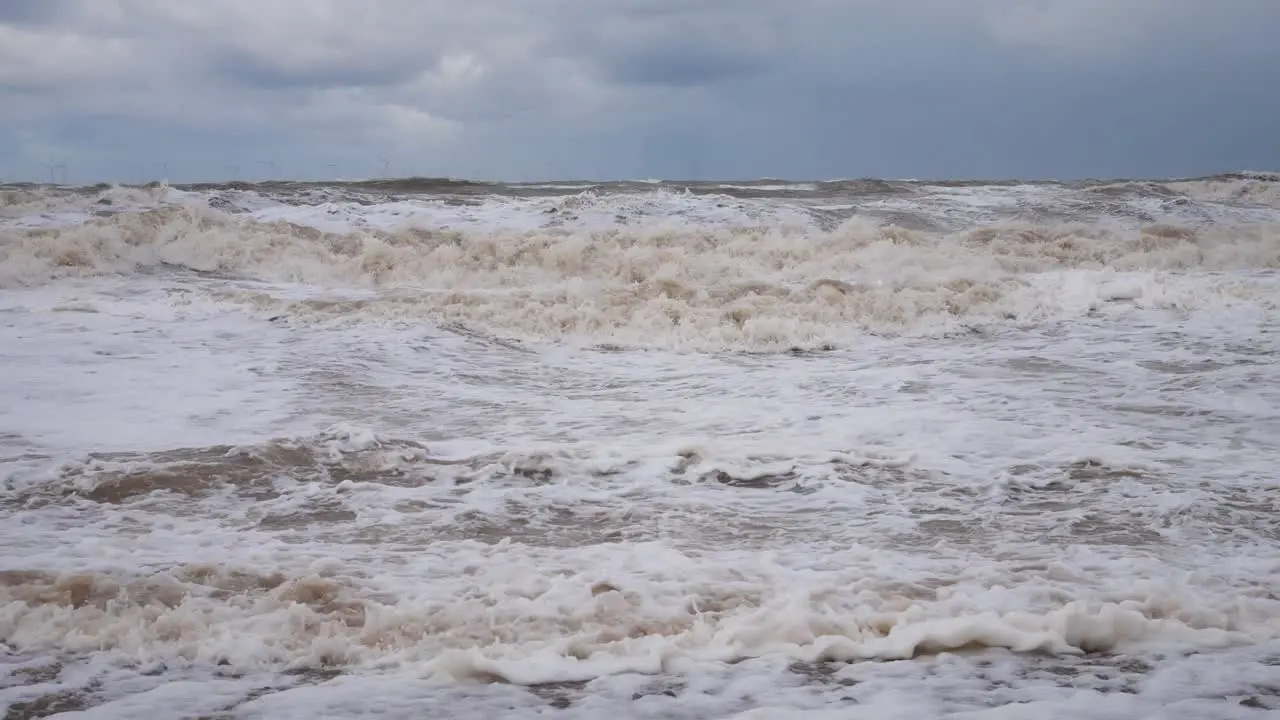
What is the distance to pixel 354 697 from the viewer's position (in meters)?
2.96

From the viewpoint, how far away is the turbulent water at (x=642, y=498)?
312 centimetres

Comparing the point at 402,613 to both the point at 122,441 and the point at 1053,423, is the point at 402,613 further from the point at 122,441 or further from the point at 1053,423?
the point at 1053,423

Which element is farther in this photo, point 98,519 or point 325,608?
point 98,519

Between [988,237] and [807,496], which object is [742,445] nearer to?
[807,496]

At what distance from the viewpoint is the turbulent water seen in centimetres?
312

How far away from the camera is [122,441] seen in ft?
19.5

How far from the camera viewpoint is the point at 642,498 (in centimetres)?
514

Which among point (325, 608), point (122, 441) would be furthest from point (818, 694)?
point (122, 441)

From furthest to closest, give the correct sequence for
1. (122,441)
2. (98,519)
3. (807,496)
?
(122,441), (807,496), (98,519)

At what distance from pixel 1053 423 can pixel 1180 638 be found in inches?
128

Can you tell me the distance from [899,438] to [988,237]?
36.3ft

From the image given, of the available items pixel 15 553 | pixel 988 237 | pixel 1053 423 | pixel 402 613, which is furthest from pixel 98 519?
pixel 988 237

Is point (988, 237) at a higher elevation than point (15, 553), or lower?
higher

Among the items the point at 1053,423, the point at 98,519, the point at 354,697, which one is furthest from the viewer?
the point at 1053,423
